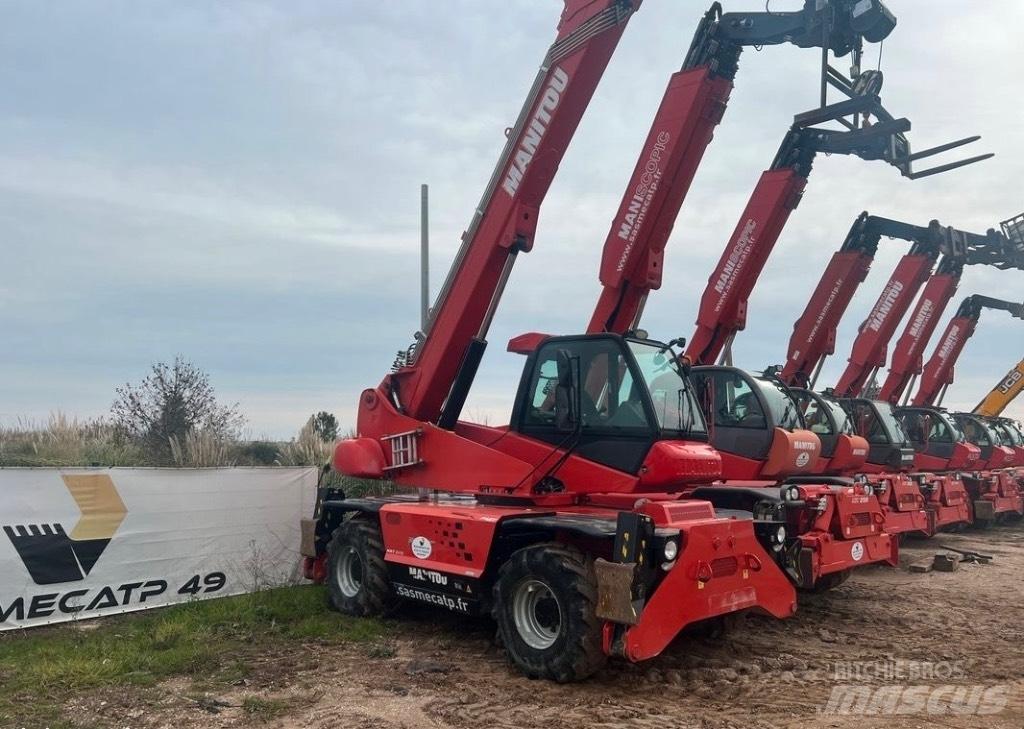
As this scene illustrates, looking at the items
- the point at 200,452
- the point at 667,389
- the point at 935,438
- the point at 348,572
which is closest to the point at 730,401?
the point at 667,389

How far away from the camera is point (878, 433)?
1419cm

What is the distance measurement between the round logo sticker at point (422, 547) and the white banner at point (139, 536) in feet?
8.76

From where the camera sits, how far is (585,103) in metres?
8.00

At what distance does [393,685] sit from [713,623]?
2.77m

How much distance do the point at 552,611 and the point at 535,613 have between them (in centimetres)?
13

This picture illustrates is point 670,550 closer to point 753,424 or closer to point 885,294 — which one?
point 753,424

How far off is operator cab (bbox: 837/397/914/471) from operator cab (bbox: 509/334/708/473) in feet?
25.8

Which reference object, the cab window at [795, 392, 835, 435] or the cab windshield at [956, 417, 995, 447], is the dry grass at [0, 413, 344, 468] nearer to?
the cab window at [795, 392, 835, 435]

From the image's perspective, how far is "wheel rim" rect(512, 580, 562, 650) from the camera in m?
6.14

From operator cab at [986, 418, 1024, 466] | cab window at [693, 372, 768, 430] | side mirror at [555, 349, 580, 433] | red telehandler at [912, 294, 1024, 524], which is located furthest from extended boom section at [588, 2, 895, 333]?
operator cab at [986, 418, 1024, 466]

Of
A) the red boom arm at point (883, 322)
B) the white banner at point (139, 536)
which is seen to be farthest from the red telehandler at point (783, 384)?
the red boom arm at point (883, 322)

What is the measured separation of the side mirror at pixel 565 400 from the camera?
22.9 feet

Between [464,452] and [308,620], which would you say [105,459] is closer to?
[308,620]

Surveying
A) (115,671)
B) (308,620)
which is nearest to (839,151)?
(308,620)
